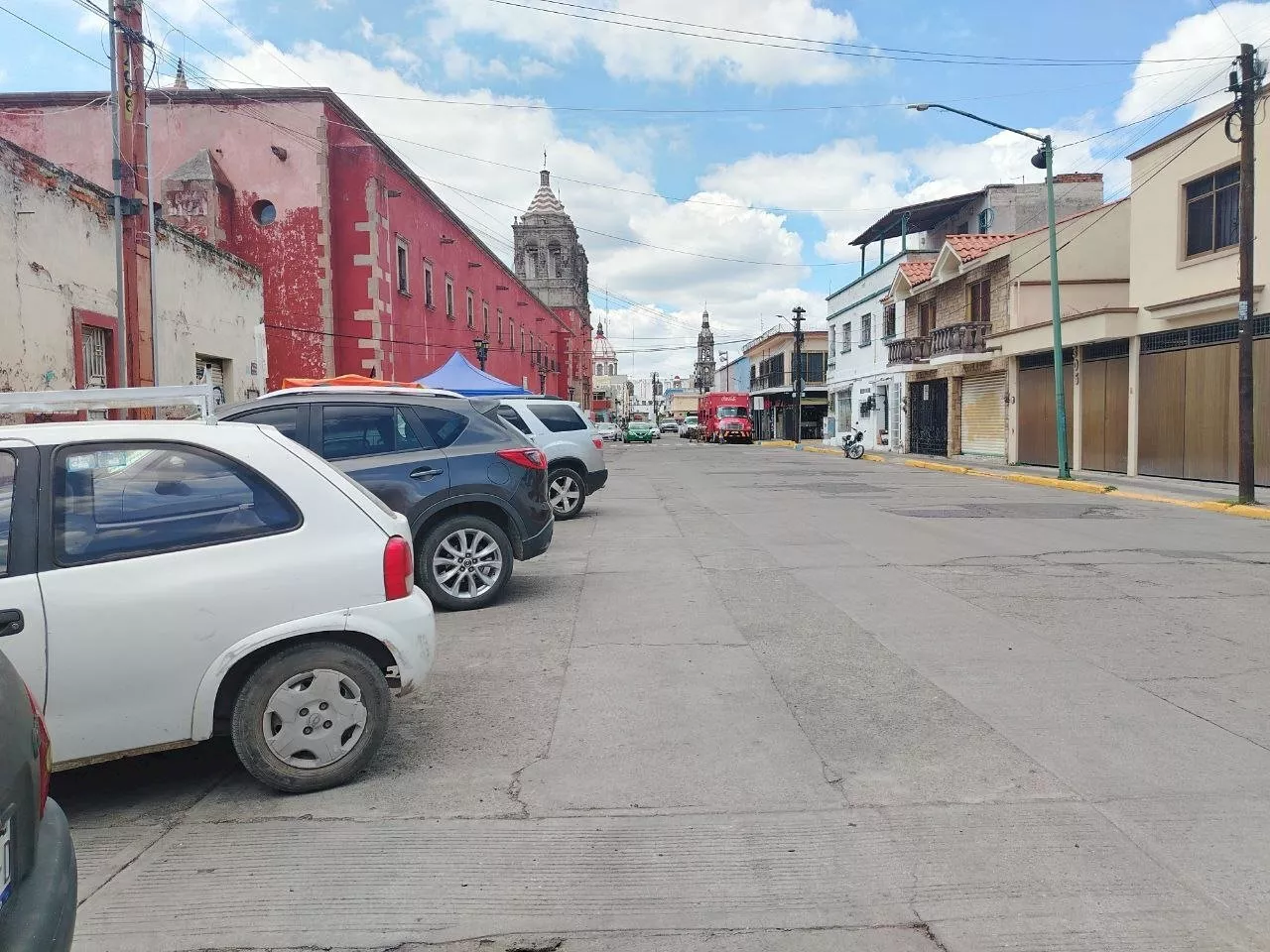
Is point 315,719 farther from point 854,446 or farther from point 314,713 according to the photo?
point 854,446

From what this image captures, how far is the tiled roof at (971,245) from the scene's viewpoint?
30.8 meters

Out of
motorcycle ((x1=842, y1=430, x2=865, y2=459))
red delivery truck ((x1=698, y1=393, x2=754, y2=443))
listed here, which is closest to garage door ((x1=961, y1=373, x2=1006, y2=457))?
motorcycle ((x1=842, y1=430, x2=865, y2=459))

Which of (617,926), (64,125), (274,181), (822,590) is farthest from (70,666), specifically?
(64,125)

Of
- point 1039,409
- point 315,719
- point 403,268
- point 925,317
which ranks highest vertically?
point 403,268

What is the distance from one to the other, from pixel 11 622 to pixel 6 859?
1.69m

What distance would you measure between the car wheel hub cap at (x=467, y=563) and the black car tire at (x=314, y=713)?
132 inches

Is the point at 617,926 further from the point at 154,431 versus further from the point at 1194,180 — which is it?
the point at 1194,180

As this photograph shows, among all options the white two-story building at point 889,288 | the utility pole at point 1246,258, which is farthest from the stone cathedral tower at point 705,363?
the utility pole at point 1246,258

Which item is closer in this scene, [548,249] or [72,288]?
[72,288]

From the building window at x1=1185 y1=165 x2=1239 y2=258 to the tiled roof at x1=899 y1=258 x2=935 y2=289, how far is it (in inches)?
629

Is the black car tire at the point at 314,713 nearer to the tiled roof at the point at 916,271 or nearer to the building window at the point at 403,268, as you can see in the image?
the building window at the point at 403,268

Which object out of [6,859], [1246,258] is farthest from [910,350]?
[6,859]

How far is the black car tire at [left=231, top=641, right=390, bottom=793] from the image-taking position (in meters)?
3.68

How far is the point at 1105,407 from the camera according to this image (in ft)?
74.3
